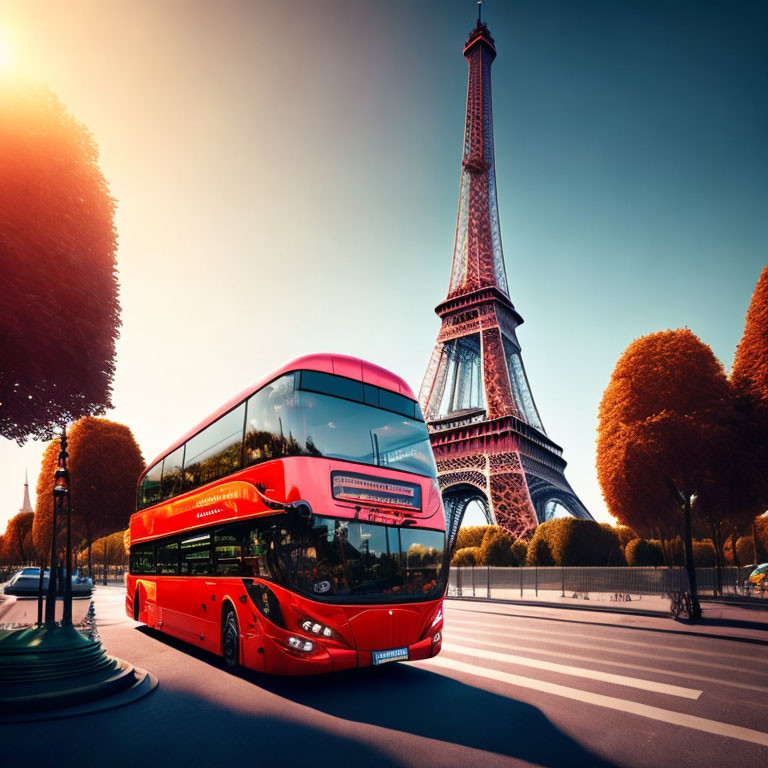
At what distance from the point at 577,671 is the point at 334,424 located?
5.01 meters

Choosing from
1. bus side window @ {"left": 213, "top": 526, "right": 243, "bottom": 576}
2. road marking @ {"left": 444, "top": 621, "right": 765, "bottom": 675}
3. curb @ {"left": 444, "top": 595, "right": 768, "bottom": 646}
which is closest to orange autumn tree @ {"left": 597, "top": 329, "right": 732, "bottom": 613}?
curb @ {"left": 444, "top": 595, "right": 768, "bottom": 646}

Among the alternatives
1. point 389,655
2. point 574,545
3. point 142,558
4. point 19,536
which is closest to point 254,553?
point 389,655

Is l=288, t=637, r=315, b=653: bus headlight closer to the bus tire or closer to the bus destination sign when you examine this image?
the bus tire

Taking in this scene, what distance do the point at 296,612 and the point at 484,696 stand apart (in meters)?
2.44

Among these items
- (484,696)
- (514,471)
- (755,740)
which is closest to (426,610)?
(484,696)

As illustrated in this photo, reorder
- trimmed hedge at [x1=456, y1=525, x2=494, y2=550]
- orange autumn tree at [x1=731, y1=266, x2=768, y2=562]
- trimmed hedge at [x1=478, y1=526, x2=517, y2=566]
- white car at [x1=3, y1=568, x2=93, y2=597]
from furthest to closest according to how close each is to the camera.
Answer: trimmed hedge at [x1=456, y1=525, x2=494, y2=550]
trimmed hedge at [x1=478, y1=526, x2=517, y2=566]
white car at [x1=3, y1=568, x2=93, y2=597]
orange autumn tree at [x1=731, y1=266, x2=768, y2=562]

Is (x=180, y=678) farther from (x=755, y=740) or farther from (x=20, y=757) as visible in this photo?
(x=755, y=740)

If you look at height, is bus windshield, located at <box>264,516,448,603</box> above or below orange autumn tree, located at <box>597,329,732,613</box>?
below

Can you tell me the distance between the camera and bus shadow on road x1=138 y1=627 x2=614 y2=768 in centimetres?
468

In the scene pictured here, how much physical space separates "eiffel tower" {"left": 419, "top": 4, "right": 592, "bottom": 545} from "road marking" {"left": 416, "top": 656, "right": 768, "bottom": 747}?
1150 inches

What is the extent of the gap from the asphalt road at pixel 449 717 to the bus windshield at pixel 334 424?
2908 mm

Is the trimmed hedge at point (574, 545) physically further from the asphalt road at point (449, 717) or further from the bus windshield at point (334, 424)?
the bus windshield at point (334, 424)

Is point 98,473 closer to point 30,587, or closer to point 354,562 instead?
point 30,587

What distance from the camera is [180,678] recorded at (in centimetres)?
762
